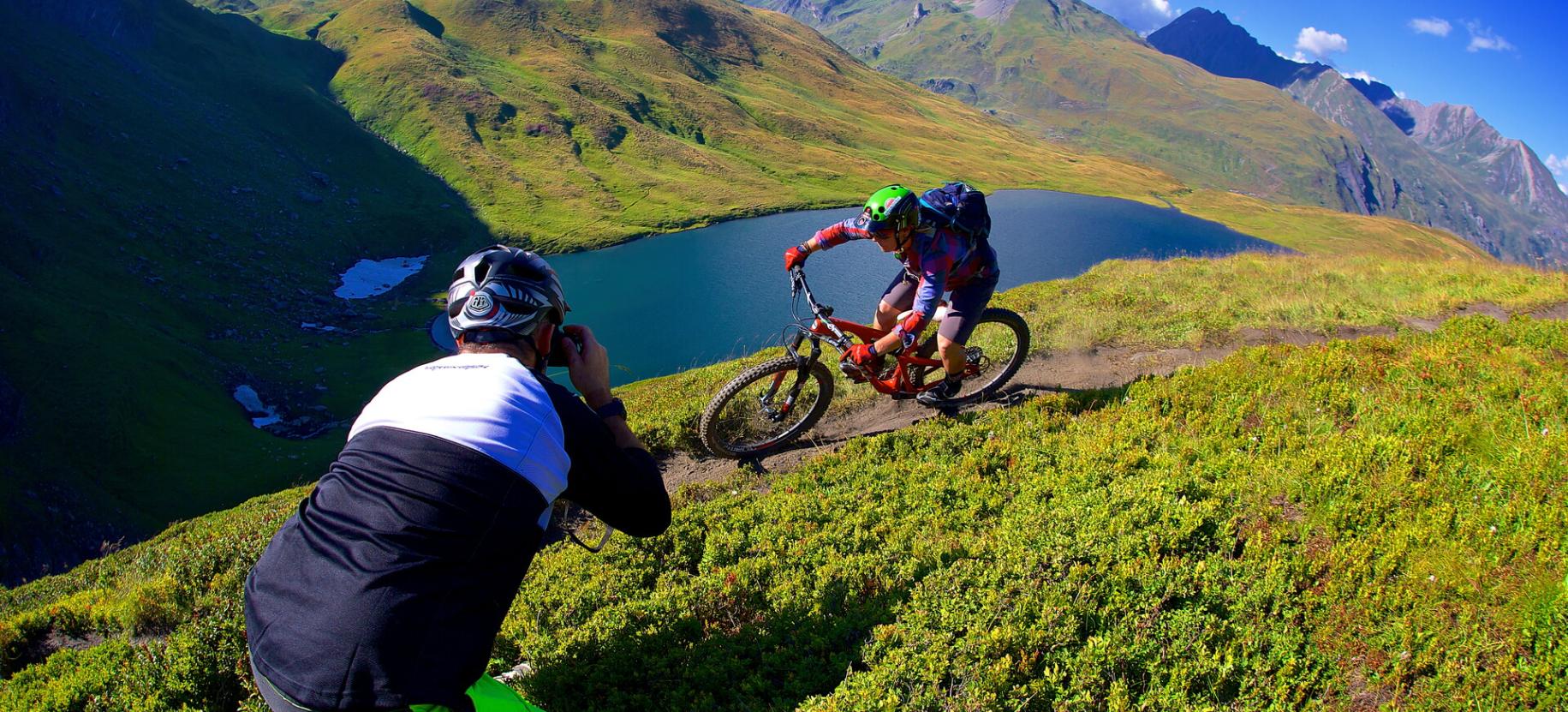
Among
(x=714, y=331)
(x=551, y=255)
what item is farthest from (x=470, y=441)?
(x=551, y=255)

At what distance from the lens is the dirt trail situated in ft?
30.6

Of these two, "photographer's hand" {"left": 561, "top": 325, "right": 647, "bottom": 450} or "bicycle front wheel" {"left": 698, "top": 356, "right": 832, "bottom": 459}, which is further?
"bicycle front wheel" {"left": 698, "top": 356, "right": 832, "bottom": 459}

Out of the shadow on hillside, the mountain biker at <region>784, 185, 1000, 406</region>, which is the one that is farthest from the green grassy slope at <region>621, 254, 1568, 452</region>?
the shadow on hillside

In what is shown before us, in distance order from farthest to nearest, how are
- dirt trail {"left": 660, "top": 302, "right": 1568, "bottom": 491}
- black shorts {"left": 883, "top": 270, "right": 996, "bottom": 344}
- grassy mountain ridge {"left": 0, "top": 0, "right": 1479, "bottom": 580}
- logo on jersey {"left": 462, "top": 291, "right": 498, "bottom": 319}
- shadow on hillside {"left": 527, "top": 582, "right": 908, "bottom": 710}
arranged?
grassy mountain ridge {"left": 0, "top": 0, "right": 1479, "bottom": 580}, dirt trail {"left": 660, "top": 302, "right": 1568, "bottom": 491}, black shorts {"left": 883, "top": 270, "right": 996, "bottom": 344}, shadow on hillside {"left": 527, "top": 582, "right": 908, "bottom": 710}, logo on jersey {"left": 462, "top": 291, "right": 498, "bottom": 319}

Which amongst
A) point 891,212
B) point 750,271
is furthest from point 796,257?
point 750,271

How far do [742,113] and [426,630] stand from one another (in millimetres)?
207274

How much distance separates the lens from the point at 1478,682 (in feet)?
13.6

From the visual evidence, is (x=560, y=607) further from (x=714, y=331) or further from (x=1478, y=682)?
(x=714, y=331)

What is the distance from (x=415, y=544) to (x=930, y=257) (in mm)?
6781

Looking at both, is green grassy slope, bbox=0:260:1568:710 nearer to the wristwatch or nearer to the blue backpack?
the wristwatch

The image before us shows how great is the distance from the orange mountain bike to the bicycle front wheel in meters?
0.01

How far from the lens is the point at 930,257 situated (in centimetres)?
814

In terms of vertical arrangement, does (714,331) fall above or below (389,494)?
below

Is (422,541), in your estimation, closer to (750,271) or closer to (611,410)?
(611,410)
